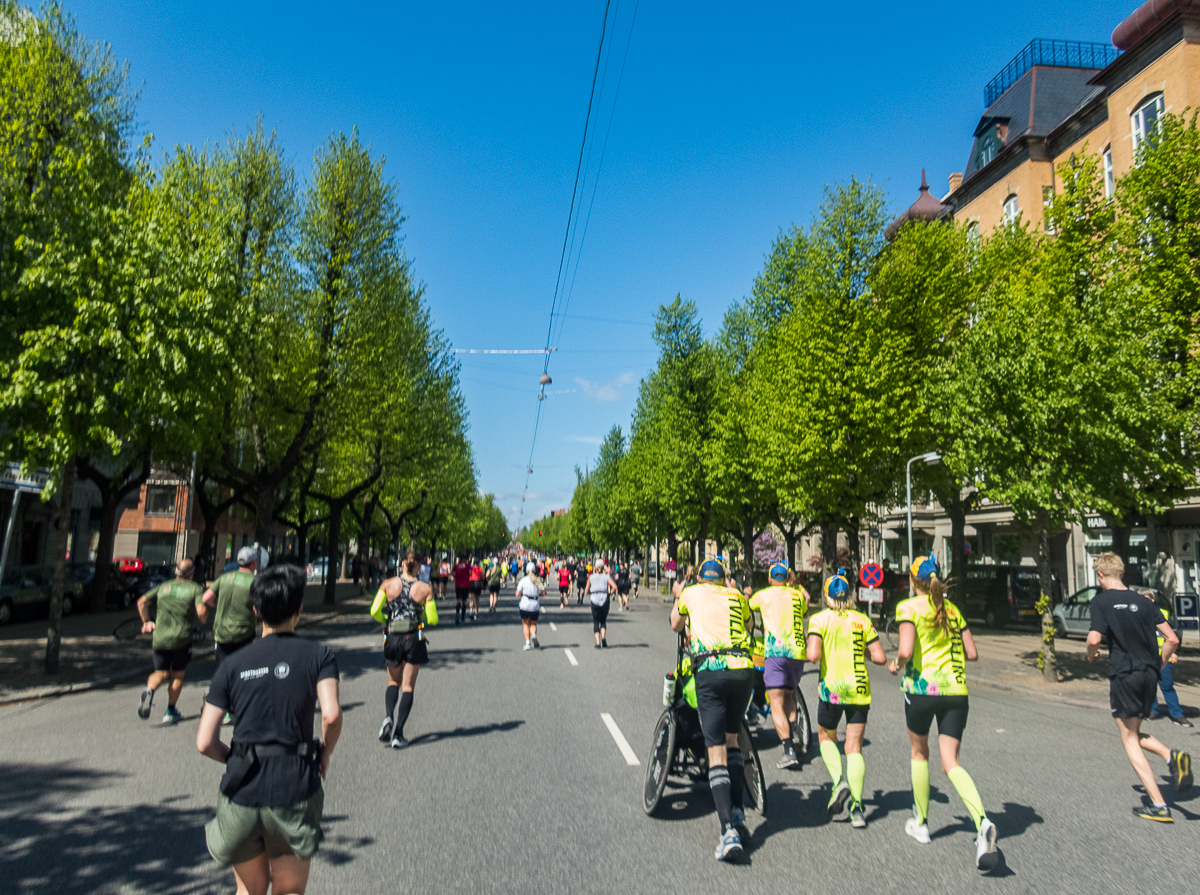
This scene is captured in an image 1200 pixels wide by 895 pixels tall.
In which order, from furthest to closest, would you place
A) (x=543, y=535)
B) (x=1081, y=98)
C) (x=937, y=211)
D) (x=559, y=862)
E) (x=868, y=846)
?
(x=543, y=535) < (x=937, y=211) < (x=1081, y=98) < (x=868, y=846) < (x=559, y=862)

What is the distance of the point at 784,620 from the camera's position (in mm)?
7395

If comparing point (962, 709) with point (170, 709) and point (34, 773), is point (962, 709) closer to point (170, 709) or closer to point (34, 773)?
point (34, 773)

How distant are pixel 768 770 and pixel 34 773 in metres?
6.25

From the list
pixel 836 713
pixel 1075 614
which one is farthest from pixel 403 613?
pixel 1075 614

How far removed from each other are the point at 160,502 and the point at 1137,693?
181 ft

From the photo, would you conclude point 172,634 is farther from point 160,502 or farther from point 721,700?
point 160,502

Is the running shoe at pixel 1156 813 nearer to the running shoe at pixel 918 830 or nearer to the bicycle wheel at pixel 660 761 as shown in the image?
the running shoe at pixel 918 830

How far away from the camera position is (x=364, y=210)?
21688 millimetres

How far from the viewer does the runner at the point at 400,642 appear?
7.88m

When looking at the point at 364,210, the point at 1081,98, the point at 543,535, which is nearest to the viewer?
the point at 364,210

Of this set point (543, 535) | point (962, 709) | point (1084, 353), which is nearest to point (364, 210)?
point (1084, 353)

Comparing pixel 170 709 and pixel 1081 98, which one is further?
pixel 1081 98

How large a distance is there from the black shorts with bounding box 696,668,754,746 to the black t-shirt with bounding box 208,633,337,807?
268 centimetres

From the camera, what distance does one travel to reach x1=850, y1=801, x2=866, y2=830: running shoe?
551 cm
